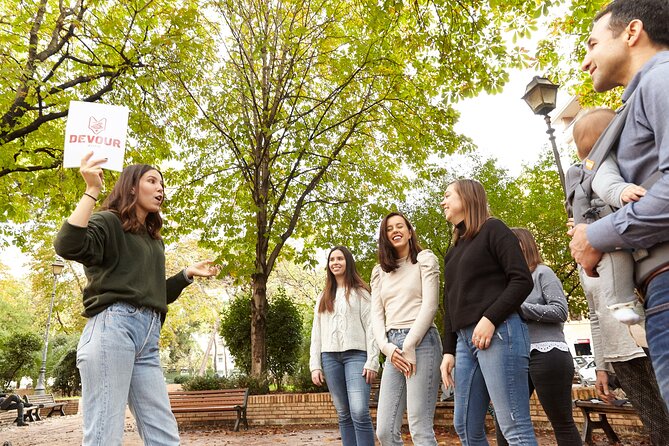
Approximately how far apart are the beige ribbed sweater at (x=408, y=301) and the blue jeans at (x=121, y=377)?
1.78 m

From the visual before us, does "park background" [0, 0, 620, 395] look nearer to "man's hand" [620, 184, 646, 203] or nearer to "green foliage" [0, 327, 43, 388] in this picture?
"man's hand" [620, 184, 646, 203]

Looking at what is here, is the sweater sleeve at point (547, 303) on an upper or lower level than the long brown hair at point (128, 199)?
lower

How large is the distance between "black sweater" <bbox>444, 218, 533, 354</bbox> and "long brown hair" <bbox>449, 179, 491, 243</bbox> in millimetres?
74

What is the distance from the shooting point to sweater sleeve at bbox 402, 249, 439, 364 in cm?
368

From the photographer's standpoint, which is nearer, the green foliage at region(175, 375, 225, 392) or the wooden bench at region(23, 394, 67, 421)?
the green foliage at region(175, 375, 225, 392)

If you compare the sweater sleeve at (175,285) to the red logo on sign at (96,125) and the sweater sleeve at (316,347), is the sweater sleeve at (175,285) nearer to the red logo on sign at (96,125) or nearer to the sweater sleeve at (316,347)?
the red logo on sign at (96,125)

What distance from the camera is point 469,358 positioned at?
327 centimetres

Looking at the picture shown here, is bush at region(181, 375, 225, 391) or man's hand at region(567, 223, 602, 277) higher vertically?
man's hand at region(567, 223, 602, 277)

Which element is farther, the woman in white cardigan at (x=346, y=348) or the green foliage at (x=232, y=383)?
the green foliage at (x=232, y=383)

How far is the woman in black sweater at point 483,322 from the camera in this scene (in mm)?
2943

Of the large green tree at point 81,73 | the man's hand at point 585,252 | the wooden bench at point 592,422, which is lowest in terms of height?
the wooden bench at point 592,422

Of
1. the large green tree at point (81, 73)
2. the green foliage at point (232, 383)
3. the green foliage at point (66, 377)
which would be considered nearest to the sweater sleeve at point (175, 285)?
the large green tree at point (81, 73)

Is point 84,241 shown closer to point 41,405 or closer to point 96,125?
point 96,125

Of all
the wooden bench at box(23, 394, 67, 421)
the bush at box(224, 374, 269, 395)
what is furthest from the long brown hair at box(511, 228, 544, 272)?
the wooden bench at box(23, 394, 67, 421)
